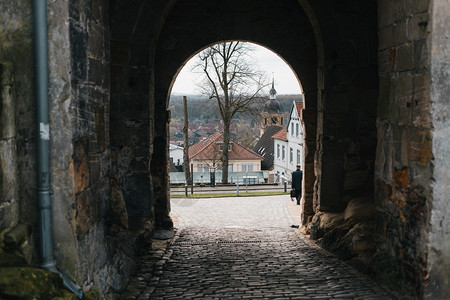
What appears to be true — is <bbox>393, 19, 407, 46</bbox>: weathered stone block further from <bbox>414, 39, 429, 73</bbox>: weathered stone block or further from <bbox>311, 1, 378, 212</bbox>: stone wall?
<bbox>311, 1, 378, 212</bbox>: stone wall

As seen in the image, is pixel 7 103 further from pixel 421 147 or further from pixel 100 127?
pixel 421 147

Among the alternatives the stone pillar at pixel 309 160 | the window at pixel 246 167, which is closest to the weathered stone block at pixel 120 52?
the stone pillar at pixel 309 160

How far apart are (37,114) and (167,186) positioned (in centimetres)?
609

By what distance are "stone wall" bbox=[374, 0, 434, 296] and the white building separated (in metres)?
31.4

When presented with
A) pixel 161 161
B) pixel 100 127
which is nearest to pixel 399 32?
pixel 100 127

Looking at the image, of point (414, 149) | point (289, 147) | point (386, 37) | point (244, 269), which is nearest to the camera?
point (414, 149)

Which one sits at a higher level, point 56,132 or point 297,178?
point 56,132

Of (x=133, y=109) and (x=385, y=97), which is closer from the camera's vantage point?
(x=385, y=97)

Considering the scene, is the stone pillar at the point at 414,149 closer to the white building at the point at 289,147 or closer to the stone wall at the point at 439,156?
the stone wall at the point at 439,156

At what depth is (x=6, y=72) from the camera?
12.8ft

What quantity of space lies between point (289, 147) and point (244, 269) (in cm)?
3893

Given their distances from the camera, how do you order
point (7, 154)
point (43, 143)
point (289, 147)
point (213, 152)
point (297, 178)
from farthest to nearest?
point (213, 152)
point (289, 147)
point (297, 178)
point (43, 143)
point (7, 154)

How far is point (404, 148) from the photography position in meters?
5.06

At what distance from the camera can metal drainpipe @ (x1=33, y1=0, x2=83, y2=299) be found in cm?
402
